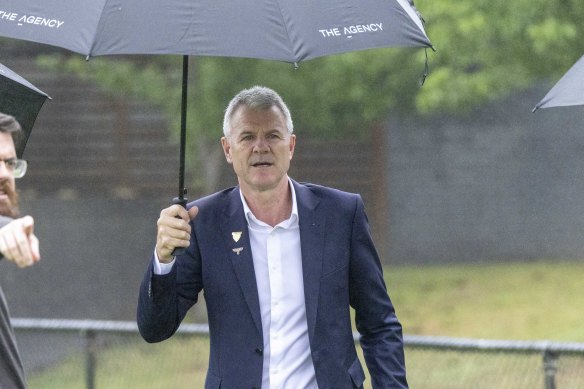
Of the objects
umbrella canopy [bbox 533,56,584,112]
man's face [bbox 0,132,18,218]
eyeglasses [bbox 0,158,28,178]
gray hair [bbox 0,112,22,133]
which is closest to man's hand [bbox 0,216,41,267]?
man's face [bbox 0,132,18,218]

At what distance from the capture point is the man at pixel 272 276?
4.47m

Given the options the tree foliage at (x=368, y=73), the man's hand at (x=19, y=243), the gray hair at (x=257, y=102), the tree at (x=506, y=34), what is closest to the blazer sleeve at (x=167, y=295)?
the gray hair at (x=257, y=102)

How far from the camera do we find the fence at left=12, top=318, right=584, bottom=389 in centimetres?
712

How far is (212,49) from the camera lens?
4.20 metres

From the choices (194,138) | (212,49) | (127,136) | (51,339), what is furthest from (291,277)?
(127,136)

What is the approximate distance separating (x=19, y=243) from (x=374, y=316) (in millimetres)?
2073

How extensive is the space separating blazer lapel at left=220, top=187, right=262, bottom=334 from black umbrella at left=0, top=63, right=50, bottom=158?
82 cm

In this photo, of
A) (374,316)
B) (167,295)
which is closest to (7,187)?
(167,295)

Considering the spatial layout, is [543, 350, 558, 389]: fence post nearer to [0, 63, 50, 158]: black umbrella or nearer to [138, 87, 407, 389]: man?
[138, 87, 407, 389]: man

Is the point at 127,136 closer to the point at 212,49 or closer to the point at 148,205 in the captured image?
the point at 148,205

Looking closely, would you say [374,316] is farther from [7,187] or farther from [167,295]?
[7,187]

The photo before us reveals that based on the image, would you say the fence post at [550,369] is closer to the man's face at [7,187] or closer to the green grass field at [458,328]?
the green grass field at [458,328]

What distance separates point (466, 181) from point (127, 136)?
482 centimetres

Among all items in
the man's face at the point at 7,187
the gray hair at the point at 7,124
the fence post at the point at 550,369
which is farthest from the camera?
the fence post at the point at 550,369
